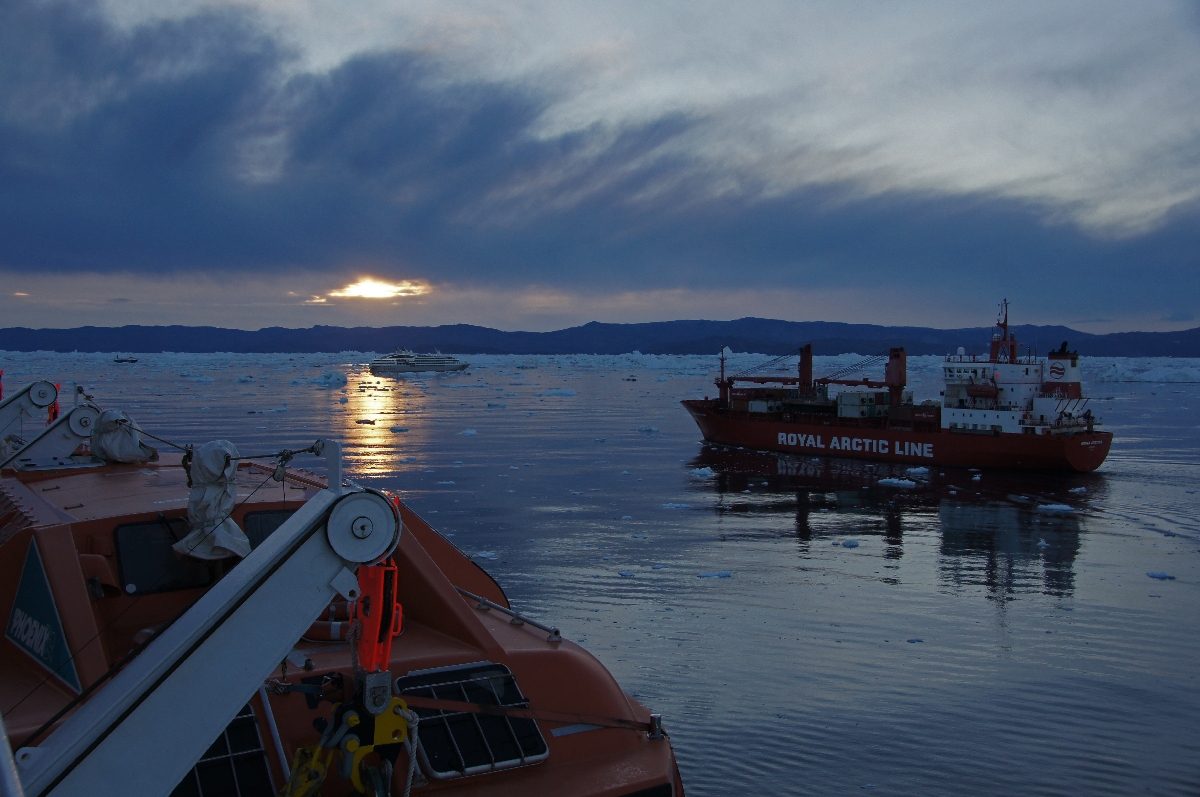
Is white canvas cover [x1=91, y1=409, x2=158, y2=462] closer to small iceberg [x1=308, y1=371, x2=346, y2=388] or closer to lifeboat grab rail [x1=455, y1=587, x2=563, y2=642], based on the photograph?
lifeboat grab rail [x1=455, y1=587, x2=563, y2=642]

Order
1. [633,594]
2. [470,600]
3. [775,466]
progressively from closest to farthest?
[470,600], [633,594], [775,466]

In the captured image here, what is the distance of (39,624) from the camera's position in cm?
406

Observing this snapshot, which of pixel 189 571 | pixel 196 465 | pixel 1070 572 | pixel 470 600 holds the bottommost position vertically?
pixel 1070 572

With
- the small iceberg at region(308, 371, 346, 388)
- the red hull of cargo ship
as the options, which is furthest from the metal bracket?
the small iceberg at region(308, 371, 346, 388)

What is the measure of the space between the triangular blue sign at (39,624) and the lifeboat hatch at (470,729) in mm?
1469

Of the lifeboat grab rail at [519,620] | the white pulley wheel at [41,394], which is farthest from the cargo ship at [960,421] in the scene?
the white pulley wheel at [41,394]

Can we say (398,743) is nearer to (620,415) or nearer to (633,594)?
(633,594)

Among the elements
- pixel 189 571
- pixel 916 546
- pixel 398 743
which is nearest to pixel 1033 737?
pixel 398 743

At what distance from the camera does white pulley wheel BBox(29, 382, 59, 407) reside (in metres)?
7.88

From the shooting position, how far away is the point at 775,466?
1013 inches

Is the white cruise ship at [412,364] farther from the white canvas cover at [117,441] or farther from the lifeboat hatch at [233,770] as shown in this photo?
the lifeboat hatch at [233,770]

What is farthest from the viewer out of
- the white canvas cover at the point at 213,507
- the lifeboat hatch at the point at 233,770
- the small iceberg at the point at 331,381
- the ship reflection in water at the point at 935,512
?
the small iceberg at the point at 331,381

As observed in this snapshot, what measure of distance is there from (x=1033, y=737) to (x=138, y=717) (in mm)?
6781

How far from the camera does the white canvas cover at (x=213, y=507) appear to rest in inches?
163
